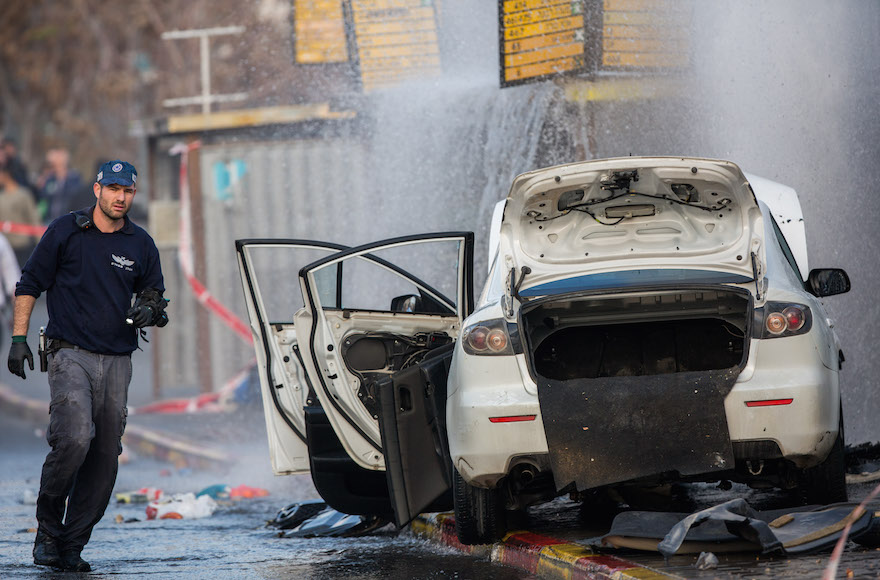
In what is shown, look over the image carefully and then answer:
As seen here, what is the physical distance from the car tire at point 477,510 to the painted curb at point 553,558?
126 millimetres

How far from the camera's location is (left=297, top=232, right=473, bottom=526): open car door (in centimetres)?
638

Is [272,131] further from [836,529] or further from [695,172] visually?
[836,529]

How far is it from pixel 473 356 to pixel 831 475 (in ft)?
5.57

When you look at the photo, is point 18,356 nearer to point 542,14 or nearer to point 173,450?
point 542,14

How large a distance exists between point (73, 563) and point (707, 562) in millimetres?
3068

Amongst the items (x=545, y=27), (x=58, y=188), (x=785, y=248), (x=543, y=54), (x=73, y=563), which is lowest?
(x=73, y=563)

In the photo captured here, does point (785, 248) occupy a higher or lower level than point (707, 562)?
higher

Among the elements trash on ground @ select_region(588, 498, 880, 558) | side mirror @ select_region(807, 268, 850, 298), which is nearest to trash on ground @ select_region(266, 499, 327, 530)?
trash on ground @ select_region(588, 498, 880, 558)

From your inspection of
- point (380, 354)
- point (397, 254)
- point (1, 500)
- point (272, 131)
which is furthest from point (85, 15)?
point (380, 354)

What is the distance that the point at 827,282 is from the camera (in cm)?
652

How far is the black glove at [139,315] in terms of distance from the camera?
670cm

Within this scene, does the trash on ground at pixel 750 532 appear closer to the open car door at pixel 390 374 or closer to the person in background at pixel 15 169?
the open car door at pixel 390 374

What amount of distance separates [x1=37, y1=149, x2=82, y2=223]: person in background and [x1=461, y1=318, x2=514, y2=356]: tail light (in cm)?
1873

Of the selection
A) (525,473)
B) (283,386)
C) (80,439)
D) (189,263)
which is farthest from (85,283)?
(189,263)
